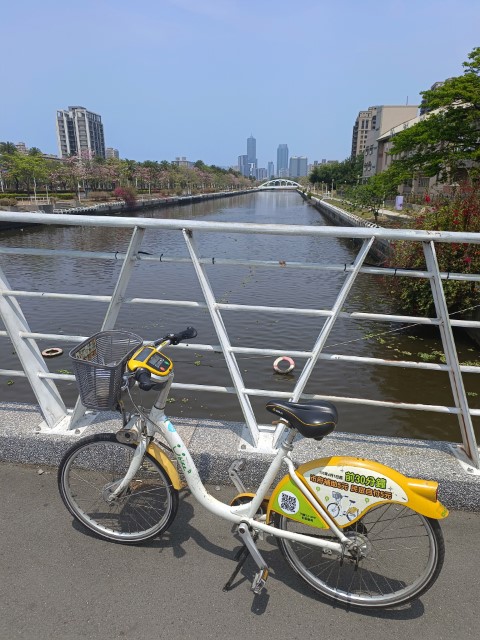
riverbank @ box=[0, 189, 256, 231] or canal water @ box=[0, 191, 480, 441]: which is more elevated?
riverbank @ box=[0, 189, 256, 231]

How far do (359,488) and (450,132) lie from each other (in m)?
24.8

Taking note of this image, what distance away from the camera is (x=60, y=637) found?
1.87 m

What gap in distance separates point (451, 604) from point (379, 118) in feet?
340

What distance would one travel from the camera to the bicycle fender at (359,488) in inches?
Answer: 73.5

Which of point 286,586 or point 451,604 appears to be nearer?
point 451,604

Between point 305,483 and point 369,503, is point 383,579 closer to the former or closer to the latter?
point 369,503

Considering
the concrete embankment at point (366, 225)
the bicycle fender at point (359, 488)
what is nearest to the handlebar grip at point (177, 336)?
the bicycle fender at point (359, 488)

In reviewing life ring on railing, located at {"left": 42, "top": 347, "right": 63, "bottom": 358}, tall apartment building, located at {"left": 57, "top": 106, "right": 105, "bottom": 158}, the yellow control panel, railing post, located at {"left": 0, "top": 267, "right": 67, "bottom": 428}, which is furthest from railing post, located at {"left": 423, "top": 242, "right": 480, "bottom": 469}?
tall apartment building, located at {"left": 57, "top": 106, "right": 105, "bottom": 158}

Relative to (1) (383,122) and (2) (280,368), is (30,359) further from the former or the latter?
(1) (383,122)

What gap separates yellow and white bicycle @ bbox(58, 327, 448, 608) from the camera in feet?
6.31

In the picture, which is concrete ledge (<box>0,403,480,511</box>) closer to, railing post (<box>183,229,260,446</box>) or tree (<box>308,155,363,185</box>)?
railing post (<box>183,229,260,446</box>)

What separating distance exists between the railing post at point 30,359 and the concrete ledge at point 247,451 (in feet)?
0.55

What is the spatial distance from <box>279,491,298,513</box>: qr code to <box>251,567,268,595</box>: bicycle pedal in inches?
12.5

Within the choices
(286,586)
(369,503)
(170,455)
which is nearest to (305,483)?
(369,503)
